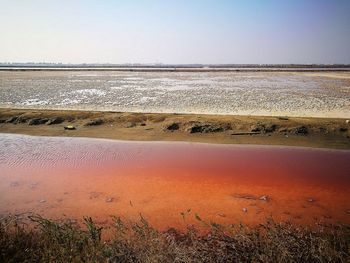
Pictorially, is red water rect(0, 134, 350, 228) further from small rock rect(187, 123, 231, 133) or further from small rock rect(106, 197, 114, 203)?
small rock rect(187, 123, 231, 133)

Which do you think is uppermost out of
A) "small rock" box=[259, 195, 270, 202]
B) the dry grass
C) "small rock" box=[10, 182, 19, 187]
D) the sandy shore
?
the dry grass

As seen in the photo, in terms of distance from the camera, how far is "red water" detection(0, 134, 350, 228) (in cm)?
677

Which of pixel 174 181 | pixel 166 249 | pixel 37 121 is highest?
pixel 166 249

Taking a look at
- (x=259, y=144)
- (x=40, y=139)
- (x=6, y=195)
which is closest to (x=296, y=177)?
(x=259, y=144)

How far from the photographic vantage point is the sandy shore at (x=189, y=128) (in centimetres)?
1234

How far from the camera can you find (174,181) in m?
8.53

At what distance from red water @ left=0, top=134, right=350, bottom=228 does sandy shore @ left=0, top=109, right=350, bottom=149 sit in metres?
0.88

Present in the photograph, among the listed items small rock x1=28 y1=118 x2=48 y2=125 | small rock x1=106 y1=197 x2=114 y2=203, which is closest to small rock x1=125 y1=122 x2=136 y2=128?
small rock x1=28 y1=118 x2=48 y2=125

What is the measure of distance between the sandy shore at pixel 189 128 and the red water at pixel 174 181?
878 mm

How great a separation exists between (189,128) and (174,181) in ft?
17.0

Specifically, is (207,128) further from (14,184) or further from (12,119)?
(12,119)

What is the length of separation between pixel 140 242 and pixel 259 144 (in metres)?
8.40

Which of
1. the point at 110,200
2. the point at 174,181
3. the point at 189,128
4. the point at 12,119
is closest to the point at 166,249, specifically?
the point at 110,200

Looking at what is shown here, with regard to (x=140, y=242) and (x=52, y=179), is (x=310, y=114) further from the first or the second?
(x=140, y=242)
